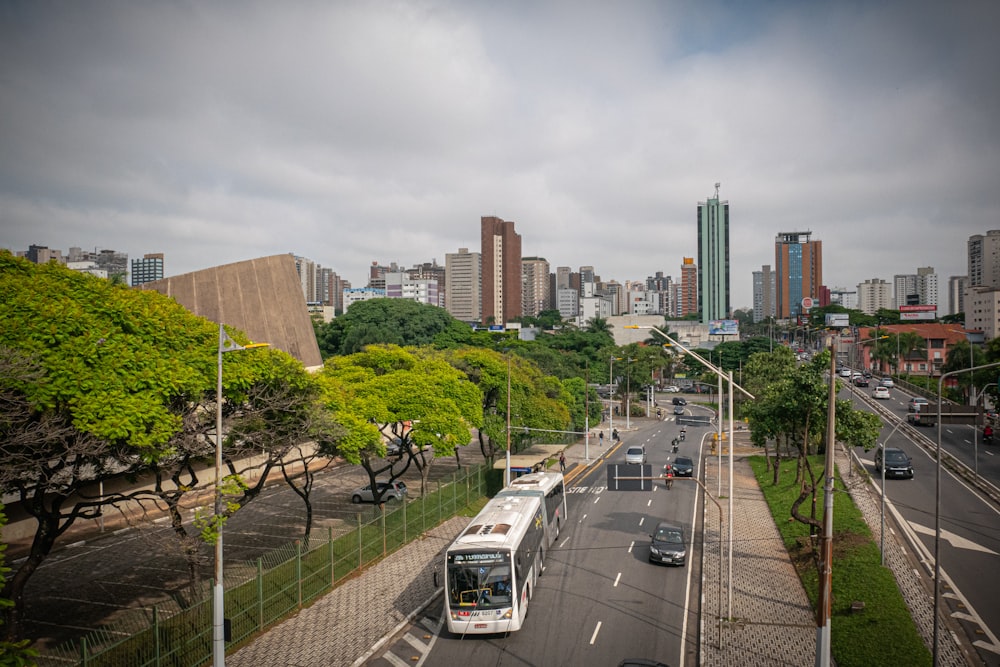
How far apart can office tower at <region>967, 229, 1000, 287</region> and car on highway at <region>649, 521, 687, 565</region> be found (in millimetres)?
197653

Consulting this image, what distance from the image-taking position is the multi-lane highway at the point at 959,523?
2044cm

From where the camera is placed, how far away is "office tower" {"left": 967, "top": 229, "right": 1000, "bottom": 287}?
18238cm

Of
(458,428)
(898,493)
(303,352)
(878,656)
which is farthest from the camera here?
(303,352)

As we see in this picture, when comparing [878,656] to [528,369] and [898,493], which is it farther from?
[528,369]

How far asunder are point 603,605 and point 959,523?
19719mm

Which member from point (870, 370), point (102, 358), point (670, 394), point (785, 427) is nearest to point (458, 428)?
point (785, 427)

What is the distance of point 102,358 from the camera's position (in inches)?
627

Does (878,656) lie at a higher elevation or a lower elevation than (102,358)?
lower

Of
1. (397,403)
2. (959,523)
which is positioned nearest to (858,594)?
(959,523)

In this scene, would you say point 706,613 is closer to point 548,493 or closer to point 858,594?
point 858,594

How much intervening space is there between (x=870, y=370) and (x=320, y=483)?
331 feet

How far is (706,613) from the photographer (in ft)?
68.7

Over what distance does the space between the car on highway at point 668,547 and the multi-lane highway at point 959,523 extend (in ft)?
28.2

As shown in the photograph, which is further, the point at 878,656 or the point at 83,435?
the point at 878,656
